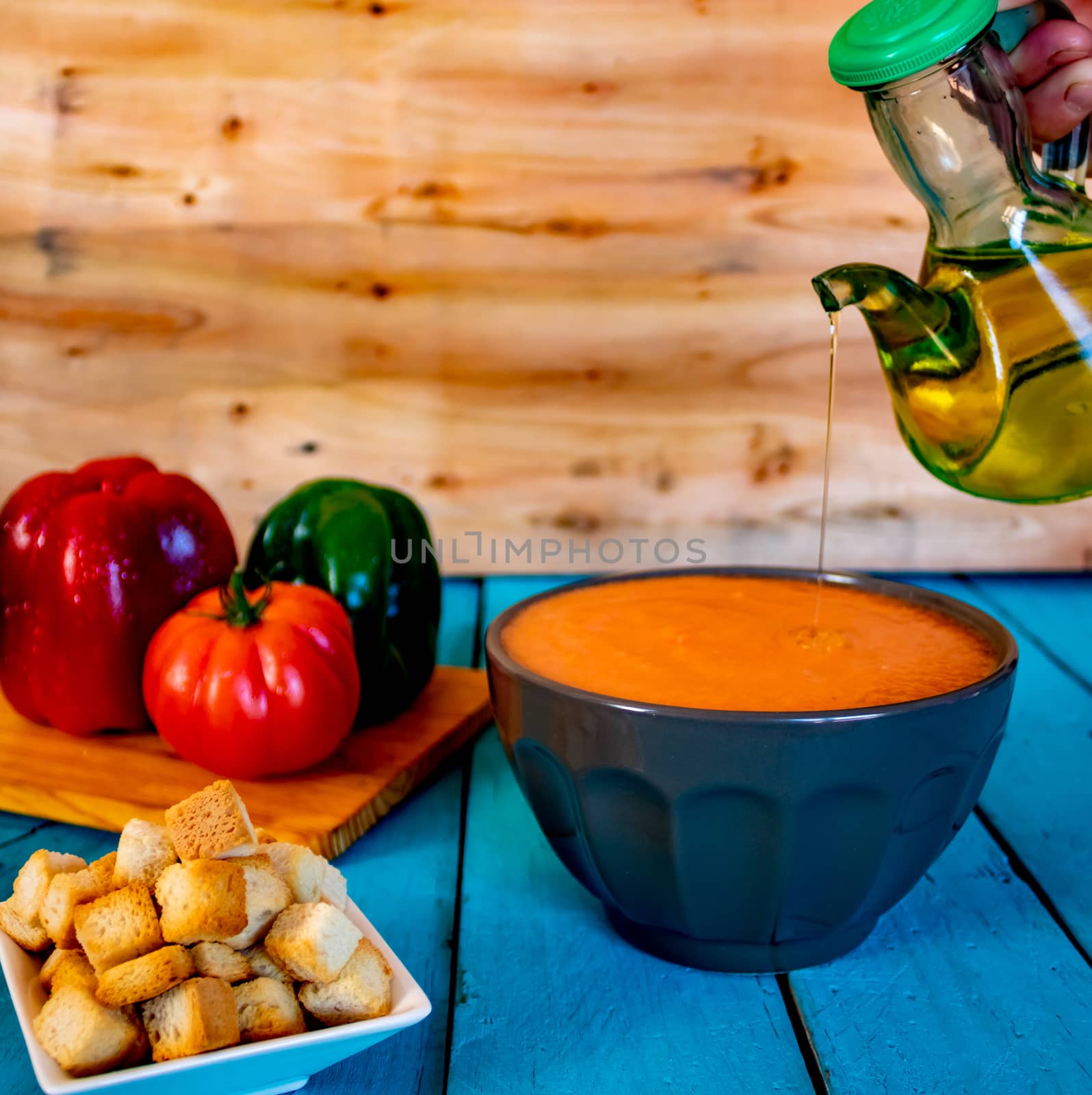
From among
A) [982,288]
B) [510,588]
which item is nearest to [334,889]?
[982,288]

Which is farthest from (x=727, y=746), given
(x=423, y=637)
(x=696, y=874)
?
(x=423, y=637)

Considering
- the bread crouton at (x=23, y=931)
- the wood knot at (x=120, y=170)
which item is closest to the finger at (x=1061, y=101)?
the bread crouton at (x=23, y=931)

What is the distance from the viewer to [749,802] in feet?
1.81

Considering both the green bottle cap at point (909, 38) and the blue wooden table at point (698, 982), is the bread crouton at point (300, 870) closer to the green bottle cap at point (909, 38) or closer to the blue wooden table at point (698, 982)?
the blue wooden table at point (698, 982)

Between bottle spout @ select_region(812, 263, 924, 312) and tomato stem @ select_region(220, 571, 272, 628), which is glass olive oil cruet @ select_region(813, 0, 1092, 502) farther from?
tomato stem @ select_region(220, 571, 272, 628)

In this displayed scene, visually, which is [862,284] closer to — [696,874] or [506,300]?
[696,874]

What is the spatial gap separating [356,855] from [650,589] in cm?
26

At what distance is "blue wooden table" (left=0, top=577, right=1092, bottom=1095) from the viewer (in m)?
0.54

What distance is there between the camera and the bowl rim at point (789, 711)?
0.53 m

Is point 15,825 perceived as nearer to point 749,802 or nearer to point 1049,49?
point 749,802

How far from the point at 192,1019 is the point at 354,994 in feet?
0.23

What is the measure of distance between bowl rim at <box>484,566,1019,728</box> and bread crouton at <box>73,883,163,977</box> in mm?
206

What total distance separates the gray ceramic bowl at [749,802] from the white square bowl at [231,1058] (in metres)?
0.13

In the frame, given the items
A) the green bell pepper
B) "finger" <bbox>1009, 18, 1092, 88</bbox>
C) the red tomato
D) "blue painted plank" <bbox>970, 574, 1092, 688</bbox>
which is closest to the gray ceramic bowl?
the red tomato
